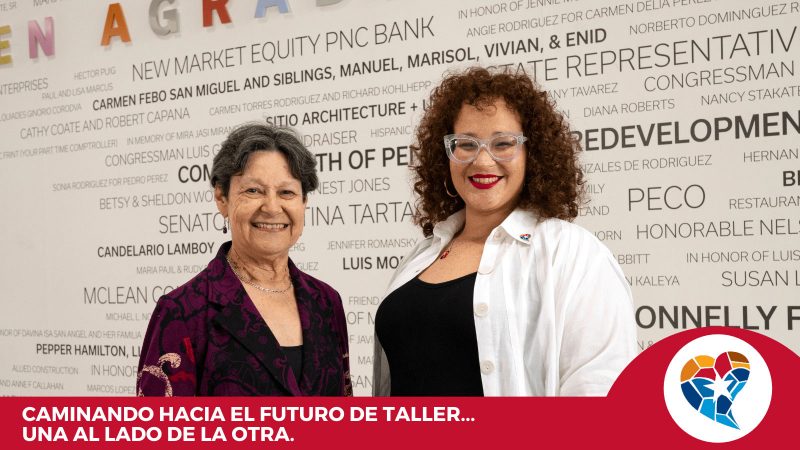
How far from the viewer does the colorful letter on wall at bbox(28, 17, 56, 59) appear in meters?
4.49

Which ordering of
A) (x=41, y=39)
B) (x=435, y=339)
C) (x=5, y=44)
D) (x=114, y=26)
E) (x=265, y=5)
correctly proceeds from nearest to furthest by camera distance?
(x=435, y=339), (x=265, y=5), (x=114, y=26), (x=41, y=39), (x=5, y=44)

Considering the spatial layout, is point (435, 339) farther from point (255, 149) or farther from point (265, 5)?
point (265, 5)

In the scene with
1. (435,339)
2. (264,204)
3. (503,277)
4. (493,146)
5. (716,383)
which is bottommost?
(716,383)

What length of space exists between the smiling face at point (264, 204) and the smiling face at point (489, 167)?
0.45 meters

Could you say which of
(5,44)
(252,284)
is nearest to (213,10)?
(5,44)

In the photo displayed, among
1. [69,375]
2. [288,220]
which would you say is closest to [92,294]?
[69,375]

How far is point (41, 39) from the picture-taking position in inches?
178

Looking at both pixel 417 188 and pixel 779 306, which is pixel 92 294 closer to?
pixel 417 188

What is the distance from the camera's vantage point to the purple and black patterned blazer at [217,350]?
1902 mm

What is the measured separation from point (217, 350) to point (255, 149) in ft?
1.72

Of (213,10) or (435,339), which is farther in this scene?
(213,10)

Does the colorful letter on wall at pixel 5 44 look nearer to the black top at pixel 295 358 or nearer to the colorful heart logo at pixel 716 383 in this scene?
the black top at pixel 295 358

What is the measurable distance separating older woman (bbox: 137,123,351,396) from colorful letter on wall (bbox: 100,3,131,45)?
8.19 ft

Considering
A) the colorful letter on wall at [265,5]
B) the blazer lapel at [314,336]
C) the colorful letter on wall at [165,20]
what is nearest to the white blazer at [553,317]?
the blazer lapel at [314,336]
